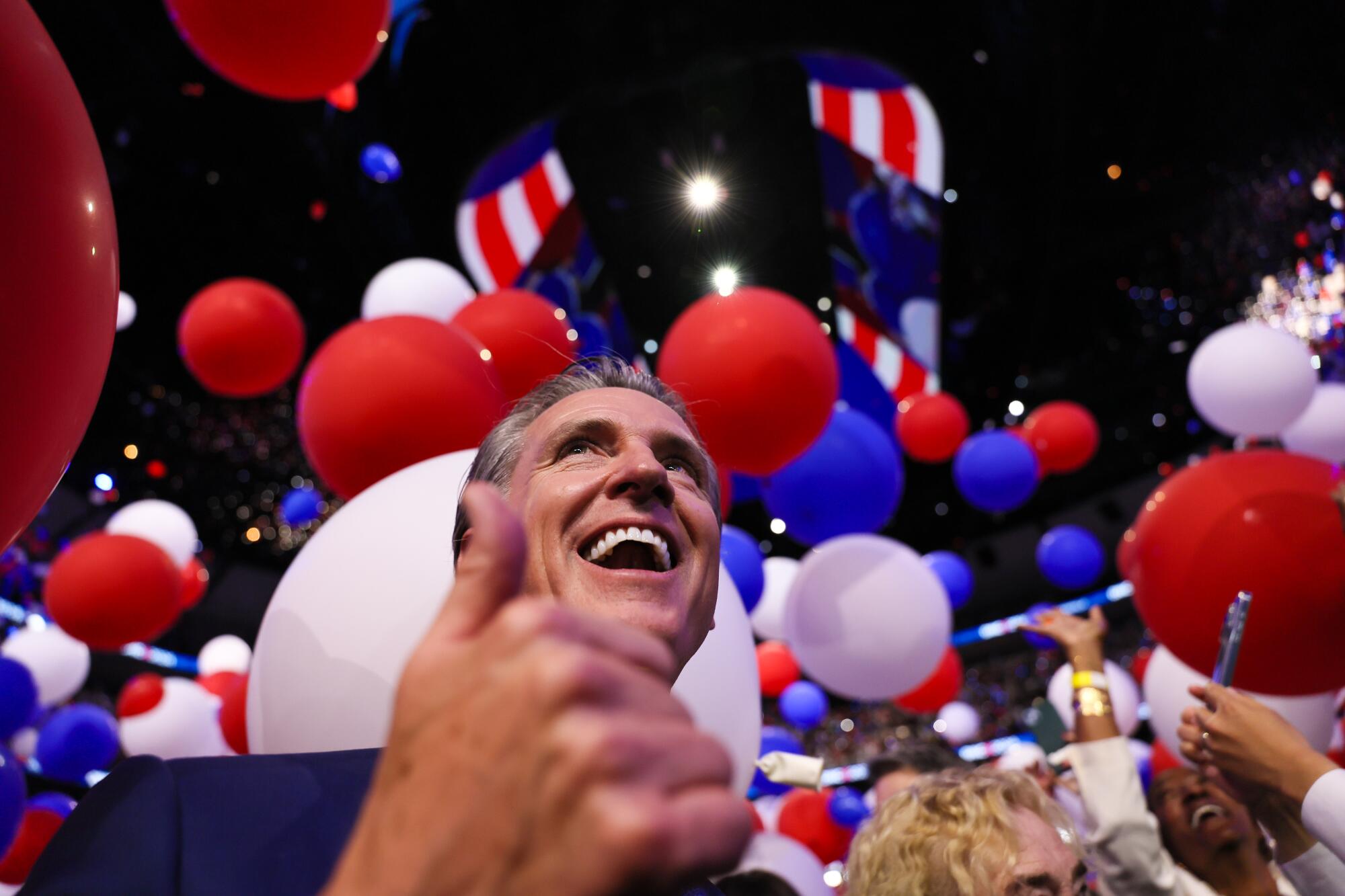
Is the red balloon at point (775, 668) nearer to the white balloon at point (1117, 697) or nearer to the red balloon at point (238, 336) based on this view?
the white balloon at point (1117, 697)

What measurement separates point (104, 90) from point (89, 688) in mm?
7685

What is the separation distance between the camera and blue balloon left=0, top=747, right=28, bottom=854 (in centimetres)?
321

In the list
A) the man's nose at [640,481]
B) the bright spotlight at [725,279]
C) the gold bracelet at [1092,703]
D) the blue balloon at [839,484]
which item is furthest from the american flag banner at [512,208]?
the man's nose at [640,481]

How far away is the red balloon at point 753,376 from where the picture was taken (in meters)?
2.74

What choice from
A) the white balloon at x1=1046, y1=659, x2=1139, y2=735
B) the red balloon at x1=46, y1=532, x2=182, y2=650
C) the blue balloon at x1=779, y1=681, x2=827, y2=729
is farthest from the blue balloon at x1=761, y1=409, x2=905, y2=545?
the blue balloon at x1=779, y1=681, x2=827, y2=729

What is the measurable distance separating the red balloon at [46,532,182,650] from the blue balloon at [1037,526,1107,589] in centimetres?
506

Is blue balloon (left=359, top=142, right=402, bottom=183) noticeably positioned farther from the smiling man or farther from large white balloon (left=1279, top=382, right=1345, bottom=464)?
the smiling man

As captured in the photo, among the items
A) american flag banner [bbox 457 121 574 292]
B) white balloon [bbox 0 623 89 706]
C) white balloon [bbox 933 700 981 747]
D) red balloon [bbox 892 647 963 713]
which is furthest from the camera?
white balloon [bbox 933 700 981 747]

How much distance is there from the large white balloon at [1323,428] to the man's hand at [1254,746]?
8.84 ft

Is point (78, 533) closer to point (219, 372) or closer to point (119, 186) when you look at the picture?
point (119, 186)

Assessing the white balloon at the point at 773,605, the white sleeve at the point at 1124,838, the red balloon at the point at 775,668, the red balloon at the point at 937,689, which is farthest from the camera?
the red balloon at the point at 775,668

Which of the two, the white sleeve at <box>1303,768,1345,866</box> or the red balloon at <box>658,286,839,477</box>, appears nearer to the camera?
the white sleeve at <box>1303,768,1345,866</box>

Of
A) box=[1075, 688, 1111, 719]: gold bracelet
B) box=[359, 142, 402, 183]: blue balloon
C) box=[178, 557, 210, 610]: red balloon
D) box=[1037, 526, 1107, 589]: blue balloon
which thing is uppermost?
box=[359, 142, 402, 183]: blue balloon

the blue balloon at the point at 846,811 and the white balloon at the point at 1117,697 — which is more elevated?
the white balloon at the point at 1117,697
